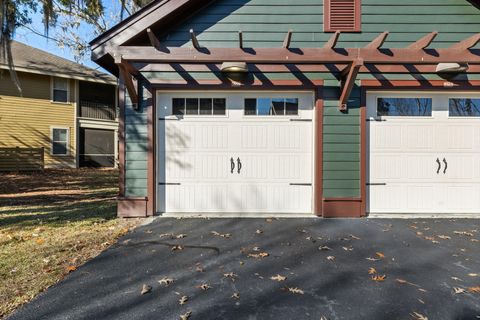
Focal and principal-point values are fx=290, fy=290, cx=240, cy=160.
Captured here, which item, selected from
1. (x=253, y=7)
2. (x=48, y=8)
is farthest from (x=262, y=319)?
(x=48, y=8)

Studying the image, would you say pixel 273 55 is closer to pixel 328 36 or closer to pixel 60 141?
pixel 328 36

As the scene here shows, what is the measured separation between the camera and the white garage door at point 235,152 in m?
5.36

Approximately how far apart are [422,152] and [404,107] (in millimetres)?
885

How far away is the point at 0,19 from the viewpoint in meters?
7.41

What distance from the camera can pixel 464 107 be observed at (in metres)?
5.33

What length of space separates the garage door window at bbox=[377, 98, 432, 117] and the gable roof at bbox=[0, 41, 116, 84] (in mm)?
14783

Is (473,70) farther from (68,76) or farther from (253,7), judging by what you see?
(68,76)

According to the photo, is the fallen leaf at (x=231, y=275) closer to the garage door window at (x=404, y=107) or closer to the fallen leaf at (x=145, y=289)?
the fallen leaf at (x=145, y=289)

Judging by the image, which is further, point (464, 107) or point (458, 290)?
point (464, 107)

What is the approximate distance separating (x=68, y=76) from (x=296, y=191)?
14.3 metres

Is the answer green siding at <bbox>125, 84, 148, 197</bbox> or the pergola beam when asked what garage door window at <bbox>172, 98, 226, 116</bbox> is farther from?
the pergola beam

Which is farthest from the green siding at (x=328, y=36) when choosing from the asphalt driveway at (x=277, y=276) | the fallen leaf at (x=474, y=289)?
the fallen leaf at (x=474, y=289)

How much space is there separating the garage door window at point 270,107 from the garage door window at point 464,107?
112 inches

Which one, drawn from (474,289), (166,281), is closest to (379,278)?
(474,289)
